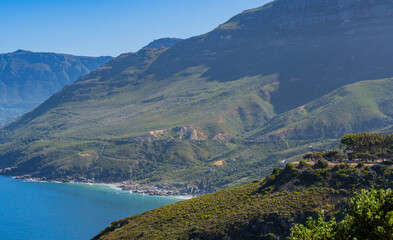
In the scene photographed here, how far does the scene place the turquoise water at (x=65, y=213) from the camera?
139 metres

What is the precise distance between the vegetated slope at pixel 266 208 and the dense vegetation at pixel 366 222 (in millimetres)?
39758

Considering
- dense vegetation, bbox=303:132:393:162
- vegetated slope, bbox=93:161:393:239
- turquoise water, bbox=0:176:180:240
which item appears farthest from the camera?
turquoise water, bbox=0:176:180:240

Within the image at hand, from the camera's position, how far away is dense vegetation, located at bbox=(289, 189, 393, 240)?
873 inches

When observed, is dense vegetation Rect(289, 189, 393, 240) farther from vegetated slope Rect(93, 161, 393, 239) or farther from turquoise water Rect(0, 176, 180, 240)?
turquoise water Rect(0, 176, 180, 240)

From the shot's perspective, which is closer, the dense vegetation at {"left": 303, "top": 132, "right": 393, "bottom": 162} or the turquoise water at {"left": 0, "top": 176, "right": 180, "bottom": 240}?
the dense vegetation at {"left": 303, "top": 132, "right": 393, "bottom": 162}

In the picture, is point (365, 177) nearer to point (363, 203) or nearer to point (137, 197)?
point (363, 203)

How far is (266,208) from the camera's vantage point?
2766 inches

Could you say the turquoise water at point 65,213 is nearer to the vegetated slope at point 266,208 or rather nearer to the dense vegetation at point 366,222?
the vegetated slope at point 266,208

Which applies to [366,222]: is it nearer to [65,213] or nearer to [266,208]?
[266,208]

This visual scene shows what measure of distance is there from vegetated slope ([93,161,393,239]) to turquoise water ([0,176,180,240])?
6600cm

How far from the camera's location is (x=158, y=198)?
192125 mm

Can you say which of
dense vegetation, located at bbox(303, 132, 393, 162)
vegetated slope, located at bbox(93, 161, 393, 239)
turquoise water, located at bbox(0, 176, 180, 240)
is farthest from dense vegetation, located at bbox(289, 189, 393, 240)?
turquoise water, located at bbox(0, 176, 180, 240)

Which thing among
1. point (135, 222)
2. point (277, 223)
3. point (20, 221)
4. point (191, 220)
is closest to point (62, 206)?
point (20, 221)

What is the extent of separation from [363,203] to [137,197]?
18028 centimetres
